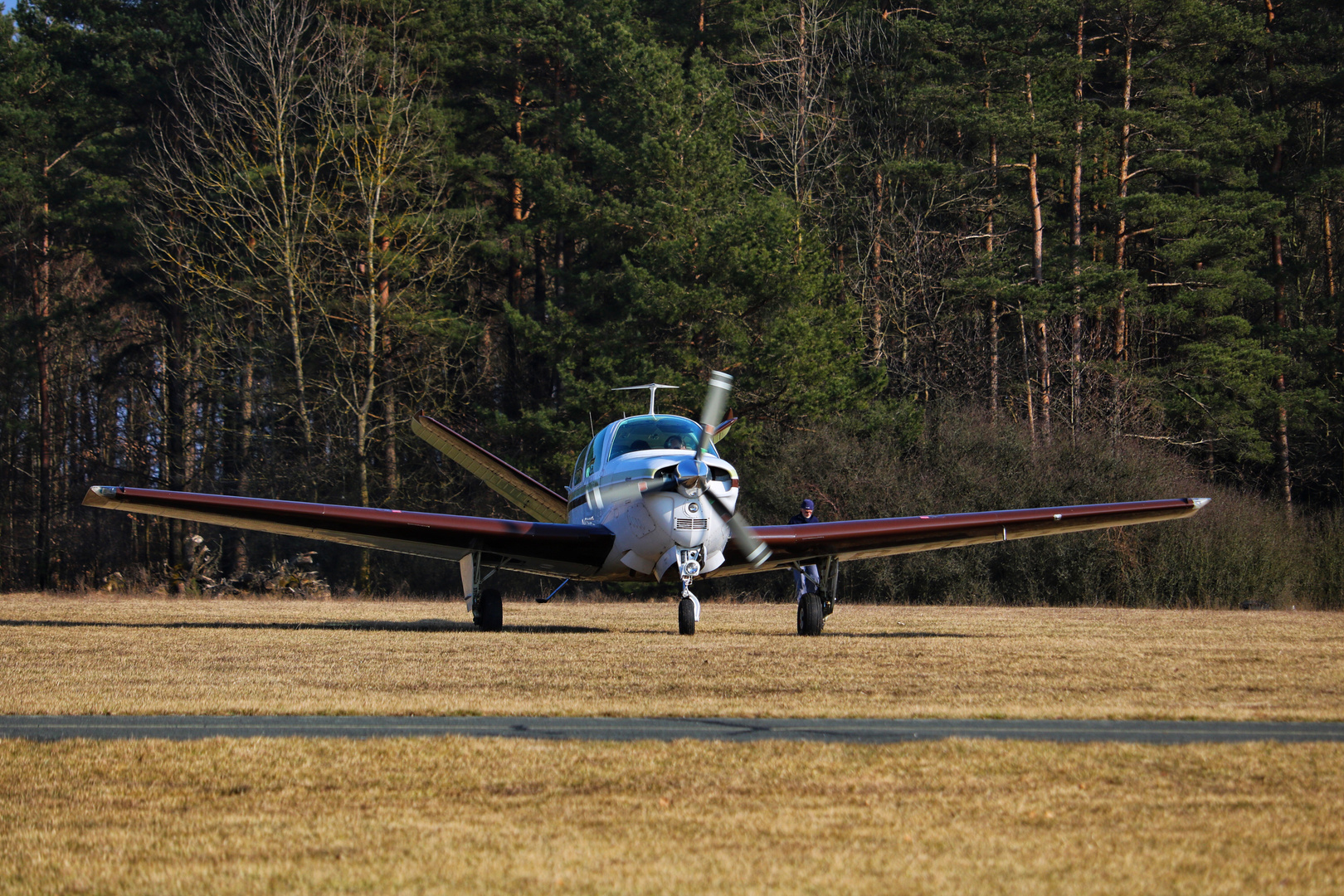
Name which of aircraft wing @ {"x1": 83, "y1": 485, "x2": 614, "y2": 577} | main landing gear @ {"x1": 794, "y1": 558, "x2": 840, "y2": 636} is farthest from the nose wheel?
main landing gear @ {"x1": 794, "y1": 558, "x2": 840, "y2": 636}

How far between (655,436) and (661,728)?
8335 mm

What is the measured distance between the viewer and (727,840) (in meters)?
4.93

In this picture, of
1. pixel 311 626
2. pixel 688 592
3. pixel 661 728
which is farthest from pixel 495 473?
pixel 661 728

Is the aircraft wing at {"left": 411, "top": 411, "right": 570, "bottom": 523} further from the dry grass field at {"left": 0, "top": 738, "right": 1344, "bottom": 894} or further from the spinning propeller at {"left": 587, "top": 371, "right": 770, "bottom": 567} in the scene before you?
the dry grass field at {"left": 0, "top": 738, "right": 1344, "bottom": 894}

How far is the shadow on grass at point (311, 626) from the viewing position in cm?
1691

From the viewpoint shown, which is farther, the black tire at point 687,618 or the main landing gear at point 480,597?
the main landing gear at point 480,597

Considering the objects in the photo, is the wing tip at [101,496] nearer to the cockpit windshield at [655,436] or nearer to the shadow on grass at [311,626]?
the shadow on grass at [311,626]

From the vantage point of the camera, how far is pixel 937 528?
1627 cm

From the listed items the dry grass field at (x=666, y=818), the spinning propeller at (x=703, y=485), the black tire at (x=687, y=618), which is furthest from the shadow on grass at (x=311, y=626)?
the dry grass field at (x=666, y=818)

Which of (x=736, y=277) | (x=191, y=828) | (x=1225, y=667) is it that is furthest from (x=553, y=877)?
(x=736, y=277)

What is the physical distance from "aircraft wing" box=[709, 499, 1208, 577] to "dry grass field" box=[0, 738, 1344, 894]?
9.29 metres

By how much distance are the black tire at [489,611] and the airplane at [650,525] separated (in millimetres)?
15

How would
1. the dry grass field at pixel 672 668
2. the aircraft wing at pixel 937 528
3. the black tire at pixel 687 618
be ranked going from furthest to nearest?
1. the aircraft wing at pixel 937 528
2. the black tire at pixel 687 618
3. the dry grass field at pixel 672 668

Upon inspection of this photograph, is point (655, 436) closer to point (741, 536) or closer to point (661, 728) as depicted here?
point (741, 536)
